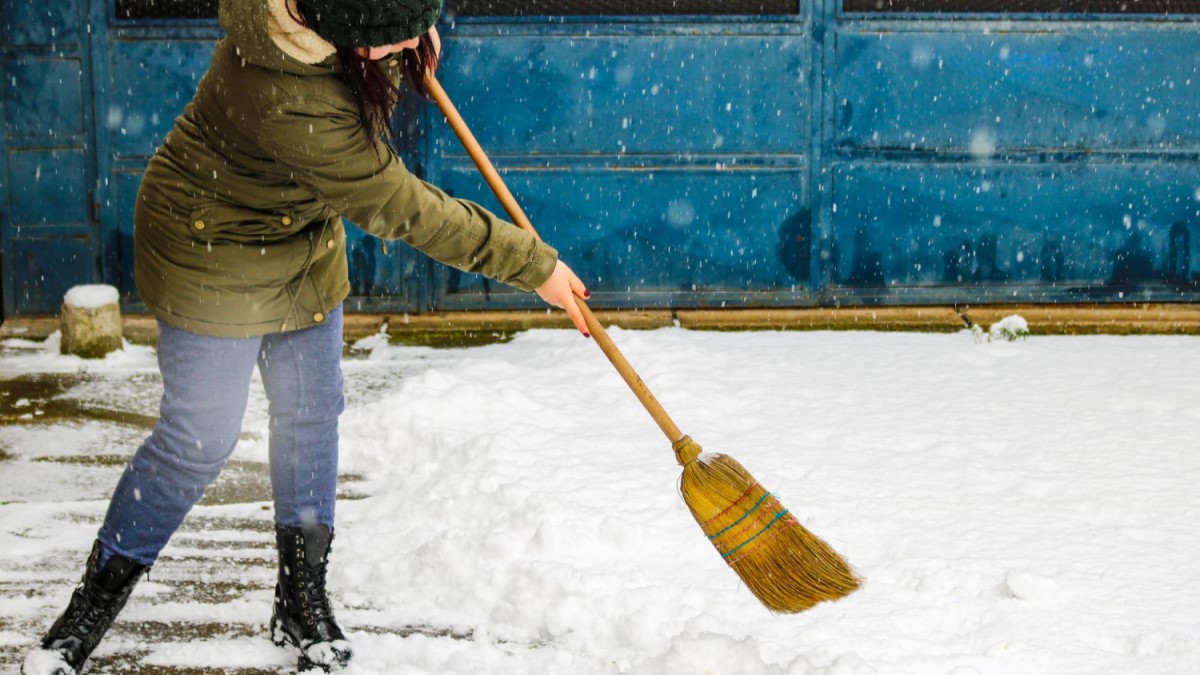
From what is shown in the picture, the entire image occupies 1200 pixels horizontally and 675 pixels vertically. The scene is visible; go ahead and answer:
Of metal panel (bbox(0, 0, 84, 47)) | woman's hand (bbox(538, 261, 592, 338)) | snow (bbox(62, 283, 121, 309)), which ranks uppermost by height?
metal panel (bbox(0, 0, 84, 47))

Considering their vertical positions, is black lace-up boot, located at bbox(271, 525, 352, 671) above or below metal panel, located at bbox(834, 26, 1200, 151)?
below

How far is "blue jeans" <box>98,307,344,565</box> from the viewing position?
9.88 feet

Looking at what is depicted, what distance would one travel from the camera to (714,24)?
633cm

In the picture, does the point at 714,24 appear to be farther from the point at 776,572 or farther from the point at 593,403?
the point at 776,572

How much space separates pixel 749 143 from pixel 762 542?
358cm

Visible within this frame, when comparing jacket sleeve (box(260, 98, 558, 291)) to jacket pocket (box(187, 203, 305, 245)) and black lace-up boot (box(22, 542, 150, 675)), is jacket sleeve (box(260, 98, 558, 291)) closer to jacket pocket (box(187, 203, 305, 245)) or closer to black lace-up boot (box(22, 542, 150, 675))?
jacket pocket (box(187, 203, 305, 245))

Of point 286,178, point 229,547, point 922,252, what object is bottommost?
point 229,547

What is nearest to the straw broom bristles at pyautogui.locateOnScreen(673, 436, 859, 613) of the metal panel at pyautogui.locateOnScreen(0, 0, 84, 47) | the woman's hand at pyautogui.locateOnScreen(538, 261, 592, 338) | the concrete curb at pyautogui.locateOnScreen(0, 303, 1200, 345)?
the woman's hand at pyautogui.locateOnScreen(538, 261, 592, 338)

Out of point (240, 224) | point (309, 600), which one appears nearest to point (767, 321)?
point (309, 600)

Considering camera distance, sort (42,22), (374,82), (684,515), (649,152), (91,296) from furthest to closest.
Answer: (649,152) < (42,22) < (91,296) < (684,515) < (374,82)

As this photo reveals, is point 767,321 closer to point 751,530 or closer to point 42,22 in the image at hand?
point 751,530

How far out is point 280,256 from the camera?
3053mm

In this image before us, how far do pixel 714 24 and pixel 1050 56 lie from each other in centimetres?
159

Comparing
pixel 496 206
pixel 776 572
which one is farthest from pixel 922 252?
pixel 776 572
